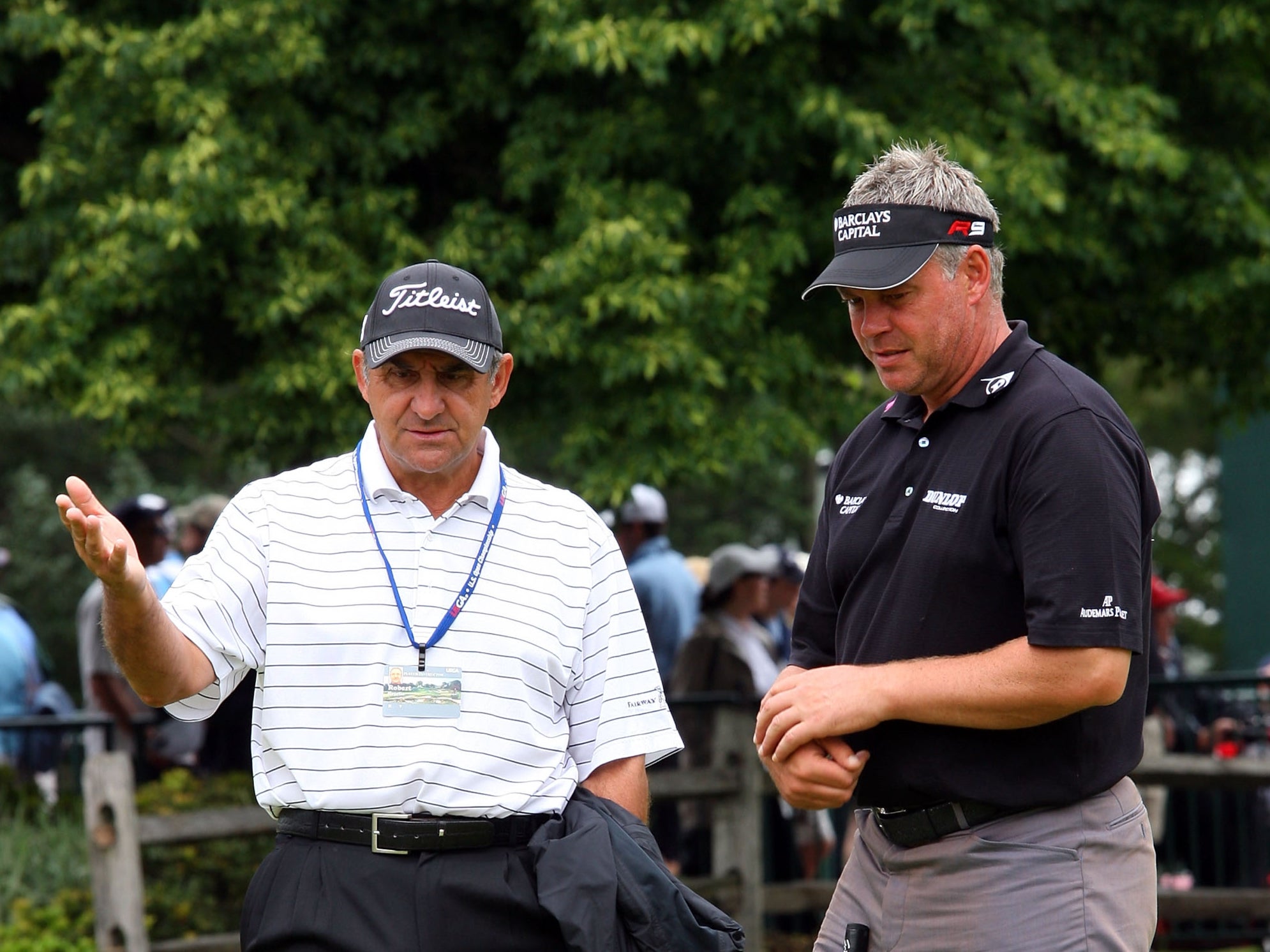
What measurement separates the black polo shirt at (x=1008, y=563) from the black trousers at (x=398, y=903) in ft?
2.49

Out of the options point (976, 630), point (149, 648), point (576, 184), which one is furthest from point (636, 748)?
point (576, 184)

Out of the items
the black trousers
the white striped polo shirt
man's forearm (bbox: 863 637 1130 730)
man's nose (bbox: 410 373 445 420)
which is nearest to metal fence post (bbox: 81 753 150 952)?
the white striped polo shirt

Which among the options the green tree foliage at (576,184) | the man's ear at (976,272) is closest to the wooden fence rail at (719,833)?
the green tree foliage at (576,184)

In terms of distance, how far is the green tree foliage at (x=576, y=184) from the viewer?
6805mm

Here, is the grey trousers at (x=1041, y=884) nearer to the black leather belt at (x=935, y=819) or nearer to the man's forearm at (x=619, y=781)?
the black leather belt at (x=935, y=819)

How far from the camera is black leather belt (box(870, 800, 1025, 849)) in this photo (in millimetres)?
3084

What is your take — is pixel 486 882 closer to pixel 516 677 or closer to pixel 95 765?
pixel 516 677

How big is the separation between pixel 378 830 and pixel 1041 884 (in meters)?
1.32

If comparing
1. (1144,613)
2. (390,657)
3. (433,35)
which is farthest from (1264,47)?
(390,657)

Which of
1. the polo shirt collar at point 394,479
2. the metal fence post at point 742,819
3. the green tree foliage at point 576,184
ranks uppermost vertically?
the green tree foliage at point 576,184

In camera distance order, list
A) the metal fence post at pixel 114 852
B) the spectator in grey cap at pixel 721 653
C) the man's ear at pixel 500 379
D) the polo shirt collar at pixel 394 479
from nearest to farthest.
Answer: the polo shirt collar at pixel 394 479 → the man's ear at pixel 500 379 → the metal fence post at pixel 114 852 → the spectator in grey cap at pixel 721 653

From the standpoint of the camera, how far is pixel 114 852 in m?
6.77

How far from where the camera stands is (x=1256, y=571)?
17.3m

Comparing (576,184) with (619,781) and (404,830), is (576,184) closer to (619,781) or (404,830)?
(619,781)
